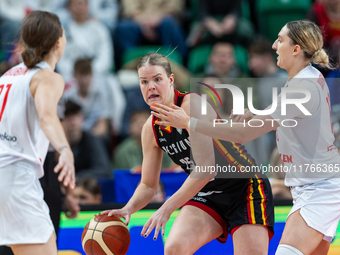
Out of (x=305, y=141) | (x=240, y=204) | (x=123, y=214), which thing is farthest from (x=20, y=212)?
(x=305, y=141)

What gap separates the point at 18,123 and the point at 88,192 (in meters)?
2.74

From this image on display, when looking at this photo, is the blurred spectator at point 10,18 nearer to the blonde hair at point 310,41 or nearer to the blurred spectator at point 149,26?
the blurred spectator at point 149,26

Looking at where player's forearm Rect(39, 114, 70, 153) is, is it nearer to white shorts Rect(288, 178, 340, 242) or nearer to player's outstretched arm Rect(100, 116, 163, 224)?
player's outstretched arm Rect(100, 116, 163, 224)

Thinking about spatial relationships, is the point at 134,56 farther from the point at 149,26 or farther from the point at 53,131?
the point at 53,131

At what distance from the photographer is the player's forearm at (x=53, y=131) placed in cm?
266

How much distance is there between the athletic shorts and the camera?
3.26m

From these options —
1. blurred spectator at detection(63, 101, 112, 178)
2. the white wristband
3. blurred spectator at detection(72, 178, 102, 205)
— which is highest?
the white wristband

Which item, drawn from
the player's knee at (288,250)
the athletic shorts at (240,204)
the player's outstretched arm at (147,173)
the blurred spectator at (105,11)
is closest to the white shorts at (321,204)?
the player's knee at (288,250)

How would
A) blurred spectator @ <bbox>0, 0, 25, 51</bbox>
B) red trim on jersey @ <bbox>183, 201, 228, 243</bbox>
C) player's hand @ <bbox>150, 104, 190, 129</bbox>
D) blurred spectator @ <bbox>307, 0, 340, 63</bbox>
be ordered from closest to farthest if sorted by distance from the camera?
player's hand @ <bbox>150, 104, 190, 129</bbox>, red trim on jersey @ <bbox>183, 201, 228, 243</bbox>, blurred spectator @ <bbox>307, 0, 340, 63</bbox>, blurred spectator @ <bbox>0, 0, 25, 51</bbox>

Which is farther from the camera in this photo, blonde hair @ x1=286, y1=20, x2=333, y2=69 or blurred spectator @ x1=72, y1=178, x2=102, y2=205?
blurred spectator @ x1=72, y1=178, x2=102, y2=205

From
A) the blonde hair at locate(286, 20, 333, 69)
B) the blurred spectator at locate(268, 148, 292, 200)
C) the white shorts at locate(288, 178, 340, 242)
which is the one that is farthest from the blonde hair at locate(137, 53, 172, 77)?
A: the blurred spectator at locate(268, 148, 292, 200)

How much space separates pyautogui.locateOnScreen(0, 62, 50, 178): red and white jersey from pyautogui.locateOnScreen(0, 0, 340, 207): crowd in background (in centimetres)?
265

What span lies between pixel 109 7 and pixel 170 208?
640 centimetres

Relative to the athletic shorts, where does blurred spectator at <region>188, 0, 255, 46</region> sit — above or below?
above
